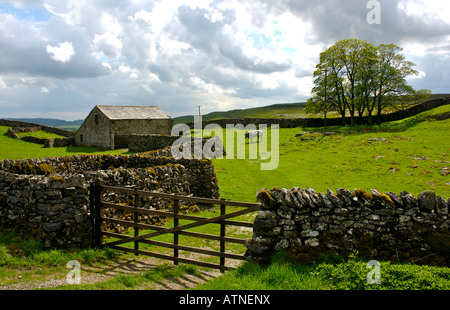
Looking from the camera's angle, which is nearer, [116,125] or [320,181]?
[320,181]

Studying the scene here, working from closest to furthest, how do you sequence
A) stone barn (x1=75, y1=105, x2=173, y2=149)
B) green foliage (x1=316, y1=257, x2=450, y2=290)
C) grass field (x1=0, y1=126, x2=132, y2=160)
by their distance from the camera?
green foliage (x1=316, y1=257, x2=450, y2=290) → grass field (x1=0, y1=126, x2=132, y2=160) → stone barn (x1=75, y1=105, x2=173, y2=149)

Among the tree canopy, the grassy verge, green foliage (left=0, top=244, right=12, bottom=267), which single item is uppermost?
the tree canopy

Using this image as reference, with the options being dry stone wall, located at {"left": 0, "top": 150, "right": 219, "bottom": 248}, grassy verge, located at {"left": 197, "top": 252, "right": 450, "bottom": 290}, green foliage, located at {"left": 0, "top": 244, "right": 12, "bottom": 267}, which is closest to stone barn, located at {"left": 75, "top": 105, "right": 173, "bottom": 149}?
dry stone wall, located at {"left": 0, "top": 150, "right": 219, "bottom": 248}

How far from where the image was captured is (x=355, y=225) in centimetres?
736

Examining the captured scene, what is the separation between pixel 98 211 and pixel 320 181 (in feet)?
50.7

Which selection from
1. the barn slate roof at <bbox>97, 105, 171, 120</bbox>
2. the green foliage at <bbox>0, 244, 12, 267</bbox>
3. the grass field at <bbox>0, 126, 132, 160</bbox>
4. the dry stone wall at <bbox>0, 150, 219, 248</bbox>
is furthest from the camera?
the barn slate roof at <bbox>97, 105, 171, 120</bbox>

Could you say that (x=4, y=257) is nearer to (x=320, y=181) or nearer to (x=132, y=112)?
(x=320, y=181)

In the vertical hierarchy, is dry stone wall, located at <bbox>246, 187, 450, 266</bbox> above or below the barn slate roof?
below

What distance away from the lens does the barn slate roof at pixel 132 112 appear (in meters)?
48.4

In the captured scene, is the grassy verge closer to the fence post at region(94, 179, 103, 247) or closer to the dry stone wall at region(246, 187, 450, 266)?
the dry stone wall at region(246, 187, 450, 266)

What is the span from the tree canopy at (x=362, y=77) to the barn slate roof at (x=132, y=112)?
85.1 ft

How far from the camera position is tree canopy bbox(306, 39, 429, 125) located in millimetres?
47875

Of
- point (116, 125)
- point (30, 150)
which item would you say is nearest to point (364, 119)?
point (116, 125)

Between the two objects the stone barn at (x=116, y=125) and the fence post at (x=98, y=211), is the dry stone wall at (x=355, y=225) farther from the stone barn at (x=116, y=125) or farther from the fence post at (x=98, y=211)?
the stone barn at (x=116, y=125)
